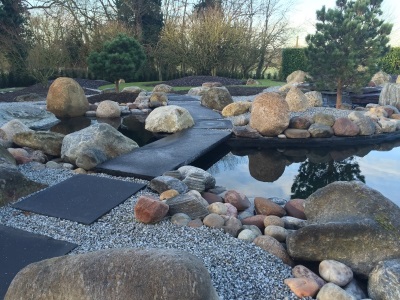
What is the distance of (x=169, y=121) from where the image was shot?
7629 millimetres

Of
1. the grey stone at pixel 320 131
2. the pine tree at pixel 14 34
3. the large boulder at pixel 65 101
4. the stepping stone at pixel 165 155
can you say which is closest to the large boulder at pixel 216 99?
the stepping stone at pixel 165 155

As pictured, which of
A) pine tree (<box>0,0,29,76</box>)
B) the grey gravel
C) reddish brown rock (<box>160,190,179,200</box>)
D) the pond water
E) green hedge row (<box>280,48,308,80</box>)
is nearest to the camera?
the grey gravel

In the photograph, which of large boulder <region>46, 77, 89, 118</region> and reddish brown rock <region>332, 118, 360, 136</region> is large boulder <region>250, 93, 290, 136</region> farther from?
large boulder <region>46, 77, 89, 118</region>

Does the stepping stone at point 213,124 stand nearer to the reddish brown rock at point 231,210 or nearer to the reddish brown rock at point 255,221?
the reddish brown rock at point 231,210

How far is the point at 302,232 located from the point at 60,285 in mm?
1773

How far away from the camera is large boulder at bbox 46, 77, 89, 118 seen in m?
9.50

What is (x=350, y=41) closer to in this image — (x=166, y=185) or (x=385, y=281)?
(x=166, y=185)

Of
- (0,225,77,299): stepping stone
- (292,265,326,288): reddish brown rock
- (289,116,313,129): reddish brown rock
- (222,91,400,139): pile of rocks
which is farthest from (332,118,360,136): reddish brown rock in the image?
(0,225,77,299): stepping stone

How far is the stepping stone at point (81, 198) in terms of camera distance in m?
3.36

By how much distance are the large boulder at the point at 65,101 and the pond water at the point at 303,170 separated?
5031mm

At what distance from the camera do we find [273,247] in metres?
2.86

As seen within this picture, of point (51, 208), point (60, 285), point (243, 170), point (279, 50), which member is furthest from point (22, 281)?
point (279, 50)

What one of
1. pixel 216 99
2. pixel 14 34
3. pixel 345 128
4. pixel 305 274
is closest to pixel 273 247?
pixel 305 274

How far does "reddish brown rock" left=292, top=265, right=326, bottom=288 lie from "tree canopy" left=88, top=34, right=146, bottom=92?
39.3ft
